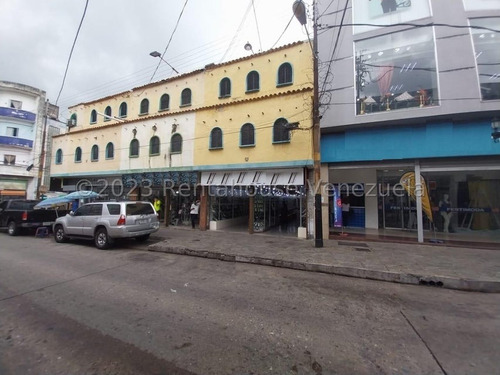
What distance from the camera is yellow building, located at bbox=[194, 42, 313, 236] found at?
1147 centimetres

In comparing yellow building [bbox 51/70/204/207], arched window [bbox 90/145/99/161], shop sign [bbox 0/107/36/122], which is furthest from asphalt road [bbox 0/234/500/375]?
shop sign [bbox 0/107/36/122]

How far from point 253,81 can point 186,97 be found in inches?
186

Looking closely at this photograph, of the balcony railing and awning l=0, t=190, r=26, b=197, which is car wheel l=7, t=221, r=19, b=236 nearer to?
awning l=0, t=190, r=26, b=197

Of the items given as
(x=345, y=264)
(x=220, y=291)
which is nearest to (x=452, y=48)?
(x=345, y=264)

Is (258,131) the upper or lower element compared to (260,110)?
lower

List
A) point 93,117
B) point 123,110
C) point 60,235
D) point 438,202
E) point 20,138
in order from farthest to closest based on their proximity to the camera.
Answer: point 20,138 < point 93,117 < point 123,110 < point 438,202 < point 60,235

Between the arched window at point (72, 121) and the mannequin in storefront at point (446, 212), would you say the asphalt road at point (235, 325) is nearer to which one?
the mannequin in storefront at point (446, 212)

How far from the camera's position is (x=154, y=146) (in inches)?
609

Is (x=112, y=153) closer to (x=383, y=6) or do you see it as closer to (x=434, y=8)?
(x=383, y=6)

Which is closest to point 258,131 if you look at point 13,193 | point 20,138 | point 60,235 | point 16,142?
point 60,235

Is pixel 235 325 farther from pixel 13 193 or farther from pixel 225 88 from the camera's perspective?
pixel 13 193

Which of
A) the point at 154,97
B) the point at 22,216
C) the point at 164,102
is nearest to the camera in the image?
the point at 22,216

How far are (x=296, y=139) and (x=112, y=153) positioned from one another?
536 inches

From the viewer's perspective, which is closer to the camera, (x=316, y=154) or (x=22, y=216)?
(x=316, y=154)
